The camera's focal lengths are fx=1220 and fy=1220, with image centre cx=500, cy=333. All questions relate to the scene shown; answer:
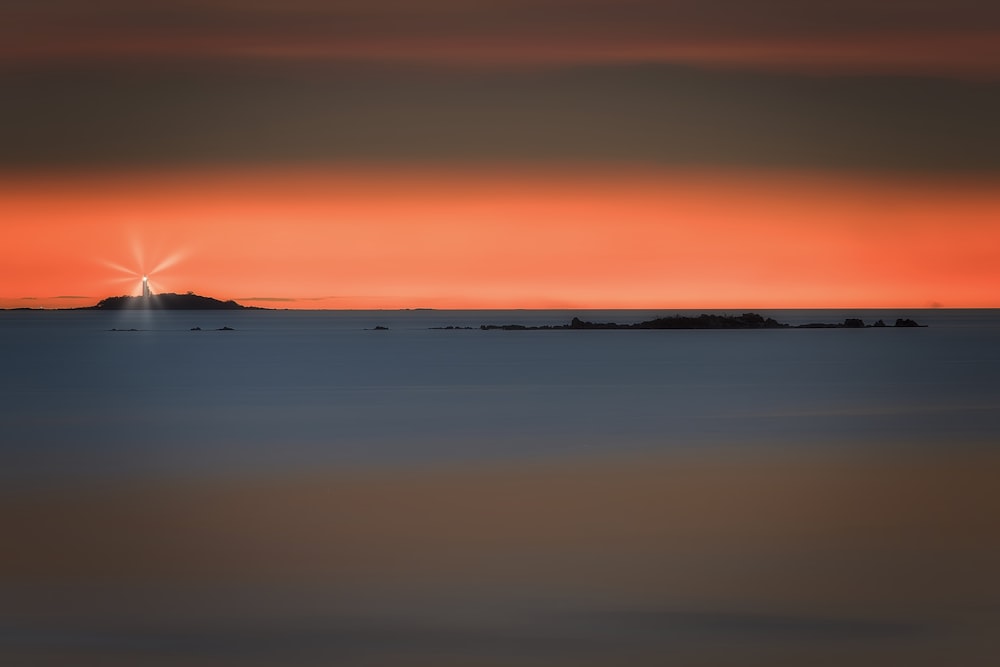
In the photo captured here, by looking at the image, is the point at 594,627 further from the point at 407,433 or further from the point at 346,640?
the point at 407,433

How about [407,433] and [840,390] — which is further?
[840,390]

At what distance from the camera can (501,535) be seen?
563 inches

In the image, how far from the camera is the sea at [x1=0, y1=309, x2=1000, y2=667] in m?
9.97

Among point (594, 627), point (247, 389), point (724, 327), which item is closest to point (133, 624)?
point (594, 627)

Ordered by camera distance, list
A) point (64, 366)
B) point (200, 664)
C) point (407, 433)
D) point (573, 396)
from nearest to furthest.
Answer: point (200, 664)
point (407, 433)
point (573, 396)
point (64, 366)

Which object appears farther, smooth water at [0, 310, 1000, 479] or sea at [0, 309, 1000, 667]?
smooth water at [0, 310, 1000, 479]

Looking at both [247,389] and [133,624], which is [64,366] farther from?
[133,624]

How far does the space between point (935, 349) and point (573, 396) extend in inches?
1725

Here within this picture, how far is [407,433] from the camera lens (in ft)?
85.4

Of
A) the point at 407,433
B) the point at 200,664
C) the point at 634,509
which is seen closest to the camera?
the point at 200,664

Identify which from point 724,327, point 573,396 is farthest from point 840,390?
point 724,327

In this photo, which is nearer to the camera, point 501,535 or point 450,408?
point 501,535

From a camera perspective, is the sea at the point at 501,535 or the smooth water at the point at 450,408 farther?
the smooth water at the point at 450,408

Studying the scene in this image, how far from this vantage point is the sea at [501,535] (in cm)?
997
